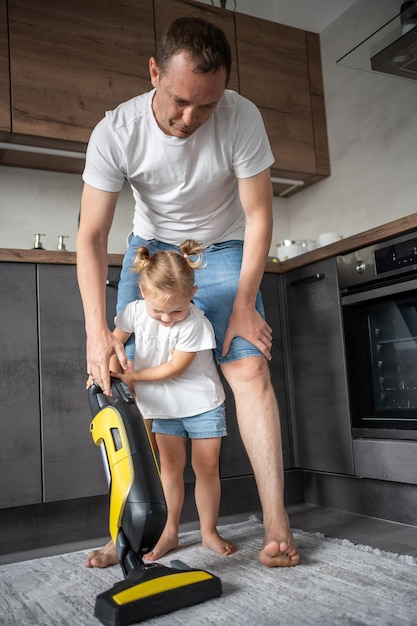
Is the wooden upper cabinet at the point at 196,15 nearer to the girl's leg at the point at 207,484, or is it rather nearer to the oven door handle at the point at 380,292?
the oven door handle at the point at 380,292

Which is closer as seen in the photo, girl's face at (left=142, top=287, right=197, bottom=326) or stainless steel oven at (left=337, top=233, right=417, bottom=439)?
girl's face at (left=142, top=287, right=197, bottom=326)

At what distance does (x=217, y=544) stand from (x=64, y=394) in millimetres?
673

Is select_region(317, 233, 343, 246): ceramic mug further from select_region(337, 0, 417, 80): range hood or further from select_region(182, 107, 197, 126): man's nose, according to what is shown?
select_region(182, 107, 197, 126): man's nose

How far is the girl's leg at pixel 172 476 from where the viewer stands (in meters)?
1.68

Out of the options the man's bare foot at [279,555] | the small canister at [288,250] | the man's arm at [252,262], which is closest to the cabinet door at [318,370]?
the small canister at [288,250]

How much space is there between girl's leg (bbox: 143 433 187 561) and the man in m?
0.17

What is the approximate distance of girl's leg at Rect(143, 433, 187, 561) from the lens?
1.68 meters

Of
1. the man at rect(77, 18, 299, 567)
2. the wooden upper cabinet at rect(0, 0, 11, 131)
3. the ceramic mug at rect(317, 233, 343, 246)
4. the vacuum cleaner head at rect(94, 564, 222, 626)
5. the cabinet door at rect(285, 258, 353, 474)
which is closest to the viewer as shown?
the vacuum cleaner head at rect(94, 564, 222, 626)

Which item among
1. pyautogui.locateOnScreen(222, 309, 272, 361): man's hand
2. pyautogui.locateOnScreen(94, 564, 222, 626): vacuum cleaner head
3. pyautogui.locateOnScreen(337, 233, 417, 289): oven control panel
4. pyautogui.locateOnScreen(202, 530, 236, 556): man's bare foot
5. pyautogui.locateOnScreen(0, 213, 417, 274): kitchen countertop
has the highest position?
pyautogui.locateOnScreen(0, 213, 417, 274): kitchen countertop

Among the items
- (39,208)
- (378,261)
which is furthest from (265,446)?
(39,208)

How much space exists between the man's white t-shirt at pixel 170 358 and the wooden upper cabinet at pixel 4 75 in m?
1.07

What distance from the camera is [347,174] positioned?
2.86m

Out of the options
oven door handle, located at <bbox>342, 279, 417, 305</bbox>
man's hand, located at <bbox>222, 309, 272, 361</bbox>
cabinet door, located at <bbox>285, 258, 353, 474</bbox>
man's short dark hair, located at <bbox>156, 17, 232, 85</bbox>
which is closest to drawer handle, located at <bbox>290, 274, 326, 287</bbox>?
cabinet door, located at <bbox>285, 258, 353, 474</bbox>

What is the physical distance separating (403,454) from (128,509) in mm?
985
